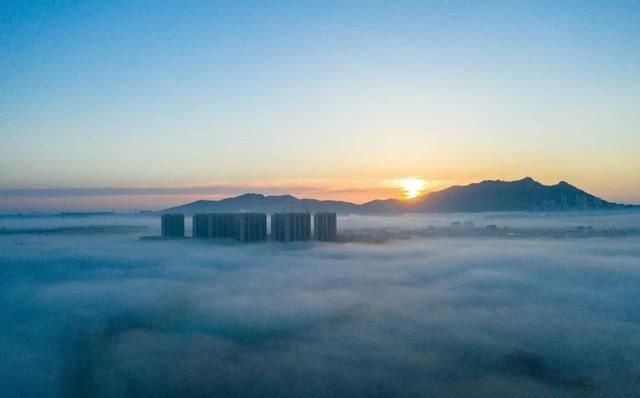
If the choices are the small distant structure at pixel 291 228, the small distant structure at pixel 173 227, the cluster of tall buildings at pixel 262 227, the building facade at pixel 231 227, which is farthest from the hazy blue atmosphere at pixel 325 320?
the small distant structure at pixel 173 227

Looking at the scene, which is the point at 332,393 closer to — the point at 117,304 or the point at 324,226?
the point at 117,304

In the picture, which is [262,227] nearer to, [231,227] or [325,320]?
[231,227]

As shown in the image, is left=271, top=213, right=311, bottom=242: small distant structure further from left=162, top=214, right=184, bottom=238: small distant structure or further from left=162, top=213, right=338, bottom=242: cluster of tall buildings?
left=162, top=214, right=184, bottom=238: small distant structure

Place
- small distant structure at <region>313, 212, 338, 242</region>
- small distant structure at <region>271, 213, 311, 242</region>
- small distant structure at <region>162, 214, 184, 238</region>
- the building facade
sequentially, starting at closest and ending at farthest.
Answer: small distant structure at <region>271, 213, 311, 242</region>, small distant structure at <region>313, 212, 338, 242</region>, the building facade, small distant structure at <region>162, 214, 184, 238</region>

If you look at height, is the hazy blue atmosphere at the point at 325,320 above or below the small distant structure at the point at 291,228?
below

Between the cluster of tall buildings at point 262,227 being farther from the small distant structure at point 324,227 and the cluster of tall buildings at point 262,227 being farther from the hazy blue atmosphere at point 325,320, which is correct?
the hazy blue atmosphere at point 325,320

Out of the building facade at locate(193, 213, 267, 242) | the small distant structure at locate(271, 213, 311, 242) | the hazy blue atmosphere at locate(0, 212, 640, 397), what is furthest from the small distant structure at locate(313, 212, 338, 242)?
the building facade at locate(193, 213, 267, 242)

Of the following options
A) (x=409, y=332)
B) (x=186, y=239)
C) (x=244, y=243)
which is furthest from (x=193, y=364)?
(x=186, y=239)
